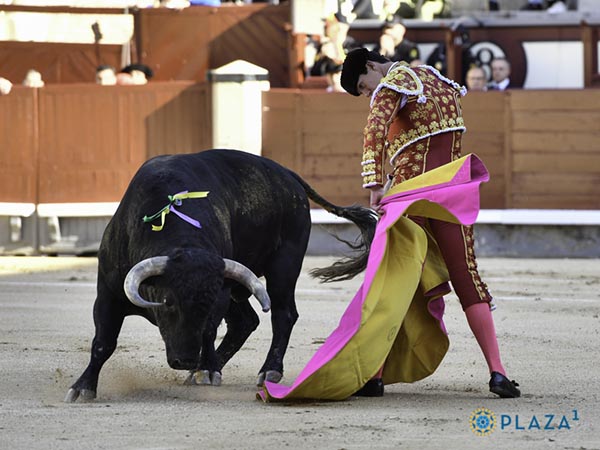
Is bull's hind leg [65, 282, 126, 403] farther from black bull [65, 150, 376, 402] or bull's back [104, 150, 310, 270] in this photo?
bull's back [104, 150, 310, 270]

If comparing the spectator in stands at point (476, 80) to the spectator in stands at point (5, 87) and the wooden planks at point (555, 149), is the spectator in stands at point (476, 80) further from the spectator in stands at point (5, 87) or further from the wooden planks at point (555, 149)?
the spectator in stands at point (5, 87)

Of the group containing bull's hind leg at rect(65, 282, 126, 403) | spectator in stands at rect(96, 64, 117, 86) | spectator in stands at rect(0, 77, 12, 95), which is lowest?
bull's hind leg at rect(65, 282, 126, 403)

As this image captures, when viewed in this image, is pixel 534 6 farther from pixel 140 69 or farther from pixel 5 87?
pixel 5 87

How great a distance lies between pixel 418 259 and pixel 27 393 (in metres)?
1.23

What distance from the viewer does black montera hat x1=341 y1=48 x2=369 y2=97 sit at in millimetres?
4273

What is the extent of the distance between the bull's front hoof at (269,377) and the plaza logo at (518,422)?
2.73ft

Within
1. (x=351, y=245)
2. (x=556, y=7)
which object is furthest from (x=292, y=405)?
(x=556, y=7)

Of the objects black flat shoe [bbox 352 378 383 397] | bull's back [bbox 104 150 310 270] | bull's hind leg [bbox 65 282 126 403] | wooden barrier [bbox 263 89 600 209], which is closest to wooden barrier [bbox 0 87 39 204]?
wooden barrier [bbox 263 89 600 209]

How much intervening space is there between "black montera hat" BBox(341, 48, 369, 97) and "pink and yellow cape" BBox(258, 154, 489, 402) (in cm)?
34

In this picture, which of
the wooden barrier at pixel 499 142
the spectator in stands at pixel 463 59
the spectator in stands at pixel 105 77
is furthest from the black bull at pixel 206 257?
the spectator in stands at pixel 463 59

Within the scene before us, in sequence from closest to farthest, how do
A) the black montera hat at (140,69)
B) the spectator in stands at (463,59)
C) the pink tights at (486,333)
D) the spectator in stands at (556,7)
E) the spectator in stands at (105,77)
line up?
the pink tights at (486,333), the spectator in stands at (105,77), the black montera hat at (140,69), the spectator in stands at (463,59), the spectator in stands at (556,7)

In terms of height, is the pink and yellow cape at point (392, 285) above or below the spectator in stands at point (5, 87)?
below

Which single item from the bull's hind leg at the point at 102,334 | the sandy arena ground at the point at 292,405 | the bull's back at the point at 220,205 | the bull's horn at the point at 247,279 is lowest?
the sandy arena ground at the point at 292,405

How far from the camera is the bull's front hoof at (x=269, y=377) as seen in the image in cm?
451
